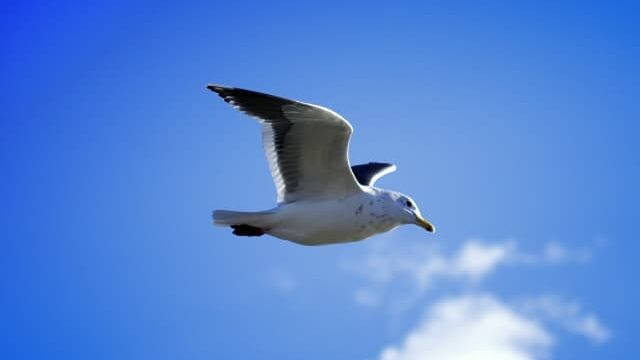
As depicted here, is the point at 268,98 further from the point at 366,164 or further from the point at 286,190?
the point at 366,164

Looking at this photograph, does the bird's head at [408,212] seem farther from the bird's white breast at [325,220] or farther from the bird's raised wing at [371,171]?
the bird's raised wing at [371,171]

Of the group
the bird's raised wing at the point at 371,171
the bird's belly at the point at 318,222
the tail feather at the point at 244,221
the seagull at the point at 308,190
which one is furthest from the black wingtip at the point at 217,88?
the bird's raised wing at the point at 371,171

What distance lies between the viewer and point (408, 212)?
893 centimetres

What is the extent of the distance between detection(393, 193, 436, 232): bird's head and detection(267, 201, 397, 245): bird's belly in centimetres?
42

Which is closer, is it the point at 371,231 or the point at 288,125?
the point at 288,125

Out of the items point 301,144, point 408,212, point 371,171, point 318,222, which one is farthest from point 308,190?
point 371,171

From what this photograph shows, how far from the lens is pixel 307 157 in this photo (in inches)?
328

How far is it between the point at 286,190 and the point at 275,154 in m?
0.42

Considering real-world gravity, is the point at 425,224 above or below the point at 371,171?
below

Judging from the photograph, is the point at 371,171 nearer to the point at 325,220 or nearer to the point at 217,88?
the point at 325,220

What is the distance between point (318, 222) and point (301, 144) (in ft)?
2.36

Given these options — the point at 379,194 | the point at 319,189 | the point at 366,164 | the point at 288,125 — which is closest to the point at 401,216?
the point at 379,194

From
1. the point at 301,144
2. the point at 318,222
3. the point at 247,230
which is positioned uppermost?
the point at 301,144

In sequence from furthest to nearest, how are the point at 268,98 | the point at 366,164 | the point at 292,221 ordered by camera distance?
the point at 366,164
the point at 292,221
the point at 268,98
